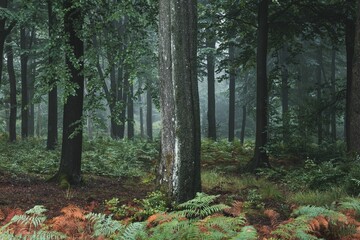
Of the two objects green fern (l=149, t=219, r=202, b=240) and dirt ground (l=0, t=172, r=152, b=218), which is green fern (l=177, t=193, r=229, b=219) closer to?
green fern (l=149, t=219, r=202, b=240)

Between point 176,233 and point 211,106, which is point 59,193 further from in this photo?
point 211,106

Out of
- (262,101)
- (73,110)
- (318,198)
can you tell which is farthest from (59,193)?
(262,101)

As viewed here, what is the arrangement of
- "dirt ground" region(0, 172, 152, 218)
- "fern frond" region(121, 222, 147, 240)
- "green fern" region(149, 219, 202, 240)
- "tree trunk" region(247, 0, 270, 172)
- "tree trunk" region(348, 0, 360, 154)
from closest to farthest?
"fern frond" region(121, 222, 147, 240) → "green fern" region(149, 219, 202, 240) → "dirt ground" region(0, 172, 152, 218) → "tree trunk" region(348, 0, 360, 154) → "tree trunk" region(247, 0, 270, 172)

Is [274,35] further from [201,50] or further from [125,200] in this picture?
[125,200]

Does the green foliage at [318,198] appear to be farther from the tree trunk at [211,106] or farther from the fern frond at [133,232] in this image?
the tree trunk at [211,106]

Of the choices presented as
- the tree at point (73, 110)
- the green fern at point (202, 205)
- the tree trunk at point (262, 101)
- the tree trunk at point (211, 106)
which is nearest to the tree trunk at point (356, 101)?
the tree trunk at point (262, 101)

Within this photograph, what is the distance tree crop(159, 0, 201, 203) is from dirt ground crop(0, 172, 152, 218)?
171 cm

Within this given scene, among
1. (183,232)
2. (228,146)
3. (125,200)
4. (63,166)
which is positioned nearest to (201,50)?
(228,146)

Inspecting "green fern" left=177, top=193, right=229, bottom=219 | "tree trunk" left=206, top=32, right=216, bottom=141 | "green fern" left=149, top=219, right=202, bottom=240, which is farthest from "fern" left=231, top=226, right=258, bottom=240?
"tree trunk" left=206, top=32, right=216, bottom=141

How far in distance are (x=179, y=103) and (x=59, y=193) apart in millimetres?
3886

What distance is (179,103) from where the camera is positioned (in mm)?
6496

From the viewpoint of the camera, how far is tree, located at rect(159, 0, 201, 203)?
21.1 feet

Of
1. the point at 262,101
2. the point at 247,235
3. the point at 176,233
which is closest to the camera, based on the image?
the point at 247,235

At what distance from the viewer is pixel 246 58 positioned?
14.6 metres
